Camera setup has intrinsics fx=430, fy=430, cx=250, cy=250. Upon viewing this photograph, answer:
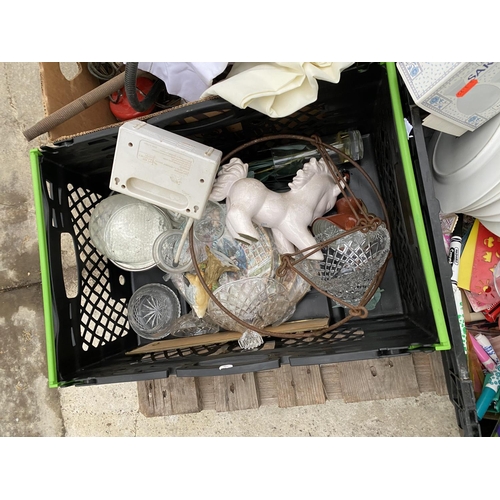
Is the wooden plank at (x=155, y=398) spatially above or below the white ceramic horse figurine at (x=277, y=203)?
below

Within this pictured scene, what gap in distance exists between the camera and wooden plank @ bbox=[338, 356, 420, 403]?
95cm

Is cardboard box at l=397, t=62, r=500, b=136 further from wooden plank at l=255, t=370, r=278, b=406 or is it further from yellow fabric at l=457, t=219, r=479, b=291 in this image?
wooden plank at l=255, t=370, r=278, b=406

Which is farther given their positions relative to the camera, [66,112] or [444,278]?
[66,112]

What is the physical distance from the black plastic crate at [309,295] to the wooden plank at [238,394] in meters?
0.15

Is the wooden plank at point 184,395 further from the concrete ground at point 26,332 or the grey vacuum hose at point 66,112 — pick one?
the grey vacuum hose at point 66,112

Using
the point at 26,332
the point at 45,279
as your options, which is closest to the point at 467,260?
the point at 45,279

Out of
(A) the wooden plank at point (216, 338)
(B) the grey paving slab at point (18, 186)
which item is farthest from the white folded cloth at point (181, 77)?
(B) the grey paving slab at point (18, 186)

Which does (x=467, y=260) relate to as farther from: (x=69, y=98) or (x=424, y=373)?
(x=69, y=98)

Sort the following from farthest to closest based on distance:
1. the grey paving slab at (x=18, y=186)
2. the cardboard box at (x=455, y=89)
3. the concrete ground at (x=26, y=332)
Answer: the grey paving slab at (x=18, y=186)
the concrete ground at (x=26, y=332)
the cardboard box at (x=455, y=89)

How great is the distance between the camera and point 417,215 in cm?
69

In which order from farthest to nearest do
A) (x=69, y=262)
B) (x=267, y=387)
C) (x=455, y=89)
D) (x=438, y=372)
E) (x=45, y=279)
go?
(x=69, y=262) → (x=267, y=387) → (x=438, y=372) → (x=45, y=279) → (x=455, y=89)

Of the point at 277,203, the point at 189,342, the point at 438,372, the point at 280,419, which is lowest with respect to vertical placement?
the point at 280,419

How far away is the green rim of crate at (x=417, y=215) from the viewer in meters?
0.65

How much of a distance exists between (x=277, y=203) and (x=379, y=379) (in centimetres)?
46
